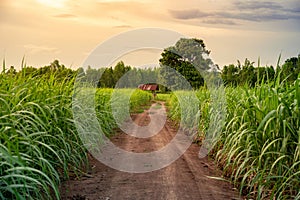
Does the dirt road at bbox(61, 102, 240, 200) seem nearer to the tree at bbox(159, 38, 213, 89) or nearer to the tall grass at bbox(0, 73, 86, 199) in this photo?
the tall grass at bbox(0, 73, 86, 199)

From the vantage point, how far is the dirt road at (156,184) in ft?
13.9

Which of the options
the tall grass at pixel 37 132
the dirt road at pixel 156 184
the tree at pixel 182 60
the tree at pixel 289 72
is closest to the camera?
the tall grass at pixel 37 132

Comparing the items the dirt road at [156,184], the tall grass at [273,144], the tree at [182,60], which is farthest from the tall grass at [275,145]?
the tree at [182,60]

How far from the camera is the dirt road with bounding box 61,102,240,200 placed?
424 cm

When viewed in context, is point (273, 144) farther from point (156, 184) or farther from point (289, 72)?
point (289, 72)

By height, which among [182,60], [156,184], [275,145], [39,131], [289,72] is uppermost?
[182,60]

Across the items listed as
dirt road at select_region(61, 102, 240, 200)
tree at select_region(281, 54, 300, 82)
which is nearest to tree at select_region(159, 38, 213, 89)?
tree at select_region(281, 54, 300, 82)

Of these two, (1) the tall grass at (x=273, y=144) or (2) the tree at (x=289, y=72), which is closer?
(1) the tall grass at (x=273, y=144)

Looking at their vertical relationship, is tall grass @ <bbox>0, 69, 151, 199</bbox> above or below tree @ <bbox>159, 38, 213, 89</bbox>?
below

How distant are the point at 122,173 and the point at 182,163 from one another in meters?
1.13

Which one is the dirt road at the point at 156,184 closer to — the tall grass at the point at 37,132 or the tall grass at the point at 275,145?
the tall grass at the point at 37,132

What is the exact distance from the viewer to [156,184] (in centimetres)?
468

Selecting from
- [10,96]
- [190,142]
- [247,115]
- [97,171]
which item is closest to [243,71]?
[190,142]

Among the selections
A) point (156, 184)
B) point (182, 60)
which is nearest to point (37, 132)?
point (156, 184)
